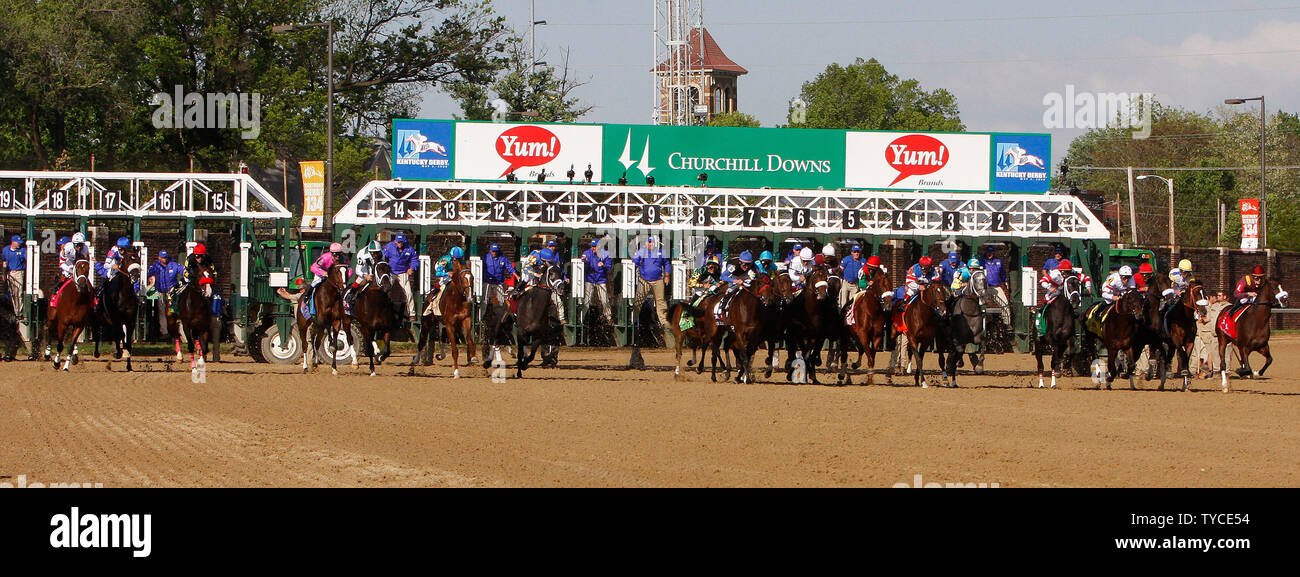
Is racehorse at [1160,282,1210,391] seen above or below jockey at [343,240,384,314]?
below

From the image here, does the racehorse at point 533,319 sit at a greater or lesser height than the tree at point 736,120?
lesser

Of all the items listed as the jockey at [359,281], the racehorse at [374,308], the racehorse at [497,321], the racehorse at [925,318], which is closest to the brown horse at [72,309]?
the jockey at [359,281]

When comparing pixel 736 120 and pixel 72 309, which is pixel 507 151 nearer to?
pixel 72 309

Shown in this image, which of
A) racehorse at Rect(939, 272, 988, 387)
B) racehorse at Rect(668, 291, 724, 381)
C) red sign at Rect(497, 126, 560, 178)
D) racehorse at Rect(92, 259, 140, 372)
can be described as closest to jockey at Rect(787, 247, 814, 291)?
racehorse at Rect(668, 291, 724, 381)

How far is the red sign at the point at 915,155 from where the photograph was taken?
2812 centimetres

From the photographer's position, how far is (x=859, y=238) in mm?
25812

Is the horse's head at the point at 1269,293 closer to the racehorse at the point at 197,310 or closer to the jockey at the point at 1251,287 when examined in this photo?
the jockey at the point at 1251,287

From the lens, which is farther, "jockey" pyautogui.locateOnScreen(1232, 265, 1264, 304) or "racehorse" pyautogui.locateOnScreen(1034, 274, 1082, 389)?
"jockey" pyautogui.locateOnScreen(1232, 265, 1264, 304)

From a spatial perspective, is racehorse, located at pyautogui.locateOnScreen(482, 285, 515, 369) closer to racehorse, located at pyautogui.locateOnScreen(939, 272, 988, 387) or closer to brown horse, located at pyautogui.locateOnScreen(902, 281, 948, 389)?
brown horse, located at pyautogui.locateOnScreen(902, 281, 948, 389)

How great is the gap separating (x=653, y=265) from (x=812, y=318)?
175 inches

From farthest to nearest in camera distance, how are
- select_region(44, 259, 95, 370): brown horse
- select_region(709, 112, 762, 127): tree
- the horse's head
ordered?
select_region(709, 112, 762, 127): tree
the horse's head
select_region(44, 259, 95, 370): brown horse

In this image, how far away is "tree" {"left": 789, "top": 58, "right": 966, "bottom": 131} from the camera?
9844 cm

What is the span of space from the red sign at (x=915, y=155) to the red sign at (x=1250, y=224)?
2090 cm

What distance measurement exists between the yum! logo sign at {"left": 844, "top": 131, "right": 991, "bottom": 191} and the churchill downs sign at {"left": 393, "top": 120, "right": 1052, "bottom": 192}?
20mm
